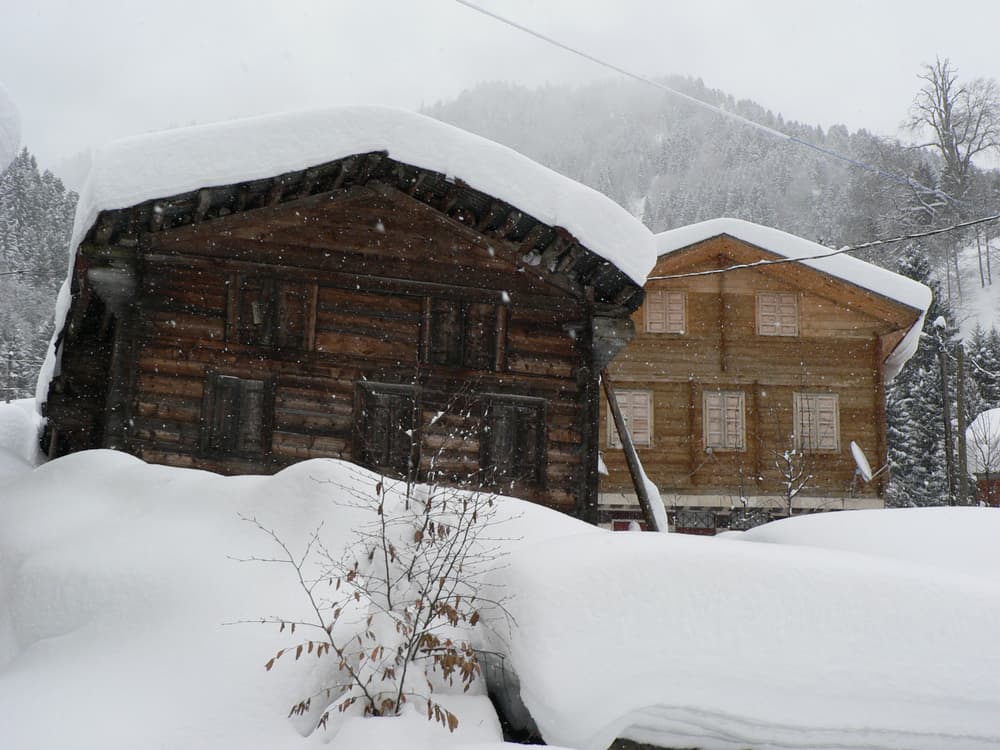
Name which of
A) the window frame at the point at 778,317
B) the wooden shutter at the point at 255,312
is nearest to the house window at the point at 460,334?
the wooden shutter at the point at 255,312

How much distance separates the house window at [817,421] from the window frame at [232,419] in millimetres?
13475

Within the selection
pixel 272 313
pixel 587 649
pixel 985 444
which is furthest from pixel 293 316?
pixel 985 444

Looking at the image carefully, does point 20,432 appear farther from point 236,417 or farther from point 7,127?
point 236,417

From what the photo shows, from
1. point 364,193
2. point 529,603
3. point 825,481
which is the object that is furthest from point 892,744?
point 825,481

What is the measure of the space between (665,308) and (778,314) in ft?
8.83

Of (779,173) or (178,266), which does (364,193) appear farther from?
(779,173)

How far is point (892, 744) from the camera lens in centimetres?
407

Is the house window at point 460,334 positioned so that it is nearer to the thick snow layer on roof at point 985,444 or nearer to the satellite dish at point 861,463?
the satellite dish at point 861,463

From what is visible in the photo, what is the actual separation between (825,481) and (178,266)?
1518cm

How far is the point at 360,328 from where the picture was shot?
1008cm

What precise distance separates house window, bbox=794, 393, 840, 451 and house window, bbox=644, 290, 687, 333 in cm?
321

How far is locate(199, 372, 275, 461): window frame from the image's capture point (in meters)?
9.60

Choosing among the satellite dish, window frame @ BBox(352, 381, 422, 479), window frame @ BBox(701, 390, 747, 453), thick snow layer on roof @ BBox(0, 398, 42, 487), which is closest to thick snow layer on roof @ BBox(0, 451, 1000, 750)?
window frame @ BBox(352, 381, 422, 479)

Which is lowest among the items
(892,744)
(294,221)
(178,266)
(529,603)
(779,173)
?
(892,744)
